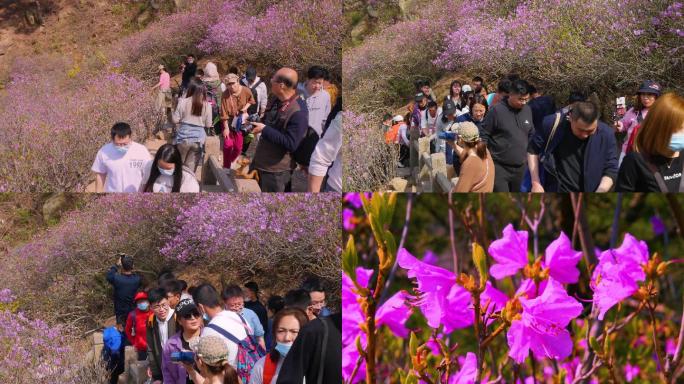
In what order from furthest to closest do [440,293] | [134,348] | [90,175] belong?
[90,175]
[134,348]
[440,293]

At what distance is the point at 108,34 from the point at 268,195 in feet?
5.11

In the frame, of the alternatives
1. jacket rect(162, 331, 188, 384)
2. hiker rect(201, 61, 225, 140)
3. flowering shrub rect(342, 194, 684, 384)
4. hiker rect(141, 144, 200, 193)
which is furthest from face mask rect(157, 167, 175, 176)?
flowering shrub rect(342, 194, 684, 384)

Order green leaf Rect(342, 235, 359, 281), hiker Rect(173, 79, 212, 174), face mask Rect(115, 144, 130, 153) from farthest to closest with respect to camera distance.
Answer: hiker Rect(173, 79, 212, 174) → face mask Rect(115, 144, 130, 153) → green leaf Rect(342, 235, 359, 281)

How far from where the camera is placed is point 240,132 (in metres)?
5.15

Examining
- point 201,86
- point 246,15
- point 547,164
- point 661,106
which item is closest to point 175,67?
point 201,86

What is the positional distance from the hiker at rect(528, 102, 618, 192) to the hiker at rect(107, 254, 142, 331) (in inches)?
92.2

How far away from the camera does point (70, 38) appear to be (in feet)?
17.5

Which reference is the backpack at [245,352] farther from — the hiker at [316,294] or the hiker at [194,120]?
the hiker at [194,120]

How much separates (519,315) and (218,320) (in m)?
1.78

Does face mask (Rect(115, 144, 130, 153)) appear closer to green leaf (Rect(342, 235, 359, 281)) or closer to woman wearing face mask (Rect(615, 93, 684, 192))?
green leaf (Rect(342, 235, 359, 281))

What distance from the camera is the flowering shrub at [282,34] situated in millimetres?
5156

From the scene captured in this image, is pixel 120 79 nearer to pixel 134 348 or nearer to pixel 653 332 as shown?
pixel 134 348

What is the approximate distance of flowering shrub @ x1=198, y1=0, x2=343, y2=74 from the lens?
16.9 ft

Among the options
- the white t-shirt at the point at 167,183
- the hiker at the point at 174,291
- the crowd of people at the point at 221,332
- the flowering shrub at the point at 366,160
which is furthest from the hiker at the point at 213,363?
the flowering shrub at the point at 366,160
